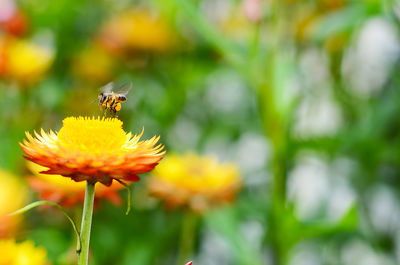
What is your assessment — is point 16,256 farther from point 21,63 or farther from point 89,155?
point 21,63

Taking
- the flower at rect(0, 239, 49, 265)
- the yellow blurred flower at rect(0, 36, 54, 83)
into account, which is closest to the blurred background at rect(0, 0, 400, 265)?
the yellow blurred flower at rect(0, 36, 54, 83)

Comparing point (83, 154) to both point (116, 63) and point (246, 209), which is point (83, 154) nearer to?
point (246, 209)

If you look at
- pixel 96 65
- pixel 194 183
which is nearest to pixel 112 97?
pixel 194 183

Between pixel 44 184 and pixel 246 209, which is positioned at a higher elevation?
pixel 246 209

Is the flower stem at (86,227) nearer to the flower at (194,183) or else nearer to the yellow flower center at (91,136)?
the yellow flower center at (91,136)

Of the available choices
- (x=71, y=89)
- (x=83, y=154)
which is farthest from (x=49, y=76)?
(x=83, y=154)

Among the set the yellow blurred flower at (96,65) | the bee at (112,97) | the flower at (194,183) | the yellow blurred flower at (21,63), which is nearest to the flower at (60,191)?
the bee at (112,97)

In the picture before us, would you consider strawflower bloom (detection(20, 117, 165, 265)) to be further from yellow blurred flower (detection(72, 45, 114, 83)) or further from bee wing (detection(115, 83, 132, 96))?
yellow blurred flower (detection(72, 45, 114, 83))
